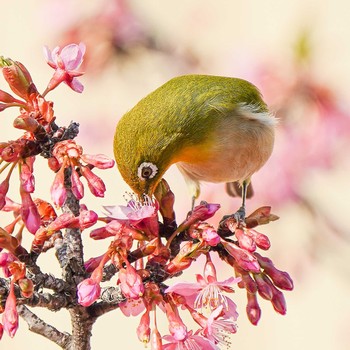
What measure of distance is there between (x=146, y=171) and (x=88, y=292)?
1.97 feet

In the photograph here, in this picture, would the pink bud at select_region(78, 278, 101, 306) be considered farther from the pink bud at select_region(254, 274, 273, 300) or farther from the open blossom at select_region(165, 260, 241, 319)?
the pink bud at select_region(254, 274, 273, 300)

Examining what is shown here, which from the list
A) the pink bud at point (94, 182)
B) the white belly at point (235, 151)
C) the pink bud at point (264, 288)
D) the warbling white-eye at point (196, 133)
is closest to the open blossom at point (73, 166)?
the pink bud at point (94, 182)

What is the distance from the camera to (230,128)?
2244 mm

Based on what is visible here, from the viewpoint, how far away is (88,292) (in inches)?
47.3

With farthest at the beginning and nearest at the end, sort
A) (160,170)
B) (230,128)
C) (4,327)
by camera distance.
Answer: (230,128) → (160,170) → (4,327)

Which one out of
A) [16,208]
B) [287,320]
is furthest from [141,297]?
[287,320]

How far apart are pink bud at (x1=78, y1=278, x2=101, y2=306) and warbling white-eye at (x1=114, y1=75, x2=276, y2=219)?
481 millimetres

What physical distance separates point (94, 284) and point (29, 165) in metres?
0.21

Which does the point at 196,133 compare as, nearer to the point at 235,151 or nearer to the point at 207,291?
the point at 235,151

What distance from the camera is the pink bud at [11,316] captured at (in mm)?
1175

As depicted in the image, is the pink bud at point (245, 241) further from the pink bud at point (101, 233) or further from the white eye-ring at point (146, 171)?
the white eye-ring at point (146, 171)

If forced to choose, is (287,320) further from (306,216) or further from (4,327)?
(4,327)

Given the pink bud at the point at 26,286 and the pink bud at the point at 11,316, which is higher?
the pink bud at the point at 26,286

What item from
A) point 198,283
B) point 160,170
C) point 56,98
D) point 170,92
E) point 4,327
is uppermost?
point 56,98
